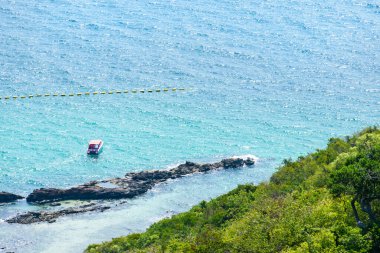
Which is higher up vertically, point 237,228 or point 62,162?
point 237,228

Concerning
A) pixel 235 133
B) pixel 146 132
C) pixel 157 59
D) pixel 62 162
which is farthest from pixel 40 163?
pixel 157 59

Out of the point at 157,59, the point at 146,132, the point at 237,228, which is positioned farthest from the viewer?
the point at 157,59

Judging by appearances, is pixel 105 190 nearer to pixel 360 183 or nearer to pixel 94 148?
pixel 94 148

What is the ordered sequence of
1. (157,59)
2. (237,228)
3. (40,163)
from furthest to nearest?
(157,59), (40,163), (237,228)

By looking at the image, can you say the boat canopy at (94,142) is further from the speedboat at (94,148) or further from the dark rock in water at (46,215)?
the dark rock in water at (46,215)

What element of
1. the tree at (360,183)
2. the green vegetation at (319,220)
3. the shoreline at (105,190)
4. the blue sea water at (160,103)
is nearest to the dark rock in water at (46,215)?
the shoreline at (105,190)

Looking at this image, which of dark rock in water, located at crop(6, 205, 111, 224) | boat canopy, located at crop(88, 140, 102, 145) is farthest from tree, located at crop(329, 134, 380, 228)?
boat canopy, located at crop(88, 140, 102, 145)

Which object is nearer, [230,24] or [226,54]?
[226,54]

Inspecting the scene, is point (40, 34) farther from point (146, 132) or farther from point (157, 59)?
point (146, 132)
